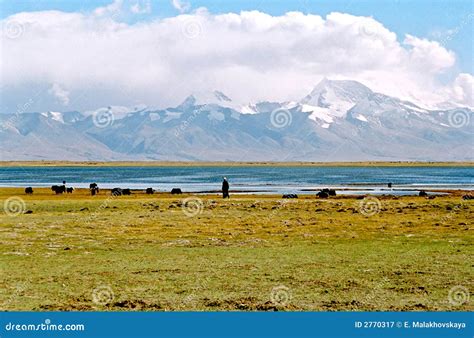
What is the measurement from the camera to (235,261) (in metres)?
26.6

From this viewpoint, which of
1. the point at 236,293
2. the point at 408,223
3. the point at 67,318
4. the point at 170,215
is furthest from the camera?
the point at 170,215

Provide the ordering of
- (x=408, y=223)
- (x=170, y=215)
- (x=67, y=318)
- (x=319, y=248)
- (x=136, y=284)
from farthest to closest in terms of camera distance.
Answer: (x=170, y=215)
(x=408, y=223)
(x=319, y=248)
(x=136, y=284)
(x=67, y=318)

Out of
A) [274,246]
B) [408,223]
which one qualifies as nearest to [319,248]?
[274,246]

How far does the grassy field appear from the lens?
1944 centimetres

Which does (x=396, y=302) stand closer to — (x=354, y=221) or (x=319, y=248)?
(x=319, y=248)

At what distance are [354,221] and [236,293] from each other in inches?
1010

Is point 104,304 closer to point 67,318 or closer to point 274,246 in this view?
point 67,318

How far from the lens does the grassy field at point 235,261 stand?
19438mm

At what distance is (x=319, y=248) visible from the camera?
31.0m

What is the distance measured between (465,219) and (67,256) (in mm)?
28264

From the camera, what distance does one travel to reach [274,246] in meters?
31.9

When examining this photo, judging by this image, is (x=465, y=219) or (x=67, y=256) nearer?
(x=67, y=256)

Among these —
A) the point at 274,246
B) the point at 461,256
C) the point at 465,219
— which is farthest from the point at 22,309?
the point at 465,219

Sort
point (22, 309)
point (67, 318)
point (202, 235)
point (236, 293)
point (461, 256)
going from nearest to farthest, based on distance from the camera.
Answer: point (67, 318) < point (22, 309) < point (236, 293) < point (461, 256) < point (202, 235)
